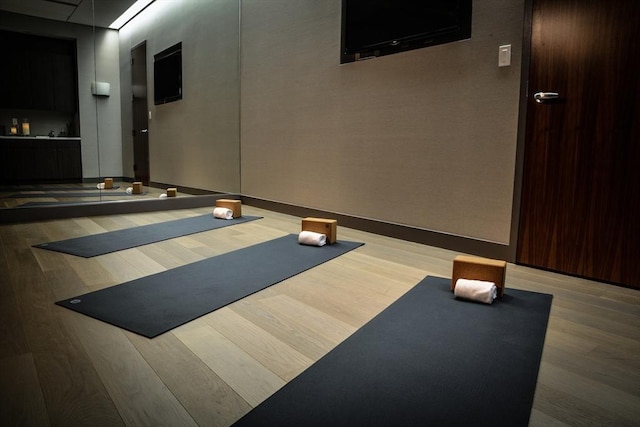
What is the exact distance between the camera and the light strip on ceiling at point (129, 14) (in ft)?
12.3

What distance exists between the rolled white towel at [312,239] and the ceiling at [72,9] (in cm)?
277

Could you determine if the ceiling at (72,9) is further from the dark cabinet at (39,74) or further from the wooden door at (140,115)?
the wooden door at (140,115)

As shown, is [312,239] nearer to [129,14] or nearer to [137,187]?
[137,187]

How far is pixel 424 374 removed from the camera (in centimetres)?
109

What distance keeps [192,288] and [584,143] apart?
2027 mm

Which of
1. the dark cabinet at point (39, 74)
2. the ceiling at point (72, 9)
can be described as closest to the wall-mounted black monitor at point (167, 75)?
the ceiling at point (72, 9)

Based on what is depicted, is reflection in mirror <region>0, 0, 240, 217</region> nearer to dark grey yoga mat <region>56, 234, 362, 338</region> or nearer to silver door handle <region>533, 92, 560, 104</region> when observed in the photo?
dark grey yoga mat <region>56, 234, 362, 338</region>

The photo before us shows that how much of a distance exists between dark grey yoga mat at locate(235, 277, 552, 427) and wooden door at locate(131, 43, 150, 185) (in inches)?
142

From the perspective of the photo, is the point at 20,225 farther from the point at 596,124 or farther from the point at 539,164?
the point at 596,124

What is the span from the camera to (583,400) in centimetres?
101

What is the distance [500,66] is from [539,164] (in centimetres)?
60

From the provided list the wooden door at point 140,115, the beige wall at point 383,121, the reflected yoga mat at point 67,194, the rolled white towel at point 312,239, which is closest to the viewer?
the beige wall at point 383,121

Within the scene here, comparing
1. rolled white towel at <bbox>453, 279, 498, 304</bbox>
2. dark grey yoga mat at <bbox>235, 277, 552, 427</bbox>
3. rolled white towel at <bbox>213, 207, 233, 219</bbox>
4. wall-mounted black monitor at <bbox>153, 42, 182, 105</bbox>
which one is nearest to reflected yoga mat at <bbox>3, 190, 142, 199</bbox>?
rolled white towel at <bbox>213, 207, 233, 219</bbox>

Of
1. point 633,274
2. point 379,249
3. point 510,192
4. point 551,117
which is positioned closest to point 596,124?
point 551,117
